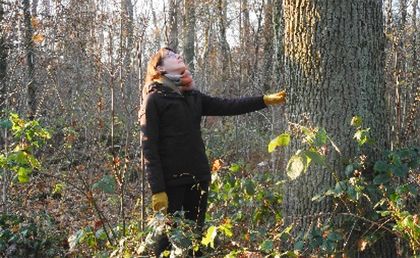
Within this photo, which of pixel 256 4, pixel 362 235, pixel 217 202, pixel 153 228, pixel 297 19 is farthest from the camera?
pixel 256 4

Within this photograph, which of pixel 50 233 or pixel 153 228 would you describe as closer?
pixel 153 228

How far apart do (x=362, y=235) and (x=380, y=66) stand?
1136 mm

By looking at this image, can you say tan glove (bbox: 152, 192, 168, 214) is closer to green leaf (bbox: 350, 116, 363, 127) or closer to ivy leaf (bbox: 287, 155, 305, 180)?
ivy leaf (bbox: 287, 155, 305, 180)

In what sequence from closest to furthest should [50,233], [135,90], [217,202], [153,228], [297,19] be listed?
[153,228] → [297,19] → [50,233] → [217,202] → [135,90]

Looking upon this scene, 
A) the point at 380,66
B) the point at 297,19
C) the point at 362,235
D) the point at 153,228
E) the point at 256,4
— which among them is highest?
the point at 256,4

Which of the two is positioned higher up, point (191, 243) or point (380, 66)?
point (380, 66)

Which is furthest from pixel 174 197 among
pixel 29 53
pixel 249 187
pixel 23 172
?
pixel 29 53

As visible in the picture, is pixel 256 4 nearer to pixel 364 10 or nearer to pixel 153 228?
pixel 364 10

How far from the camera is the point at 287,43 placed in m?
3.43

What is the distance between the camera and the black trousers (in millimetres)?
3541

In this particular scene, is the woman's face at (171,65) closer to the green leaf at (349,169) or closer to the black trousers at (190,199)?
the black trousers at (190,199)

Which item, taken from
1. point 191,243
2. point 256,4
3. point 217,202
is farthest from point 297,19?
point 256,4

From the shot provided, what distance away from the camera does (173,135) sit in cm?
352

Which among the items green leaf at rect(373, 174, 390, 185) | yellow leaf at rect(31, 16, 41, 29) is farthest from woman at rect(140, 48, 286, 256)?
yellow leaf at rect(31, 16, 41, 29)
